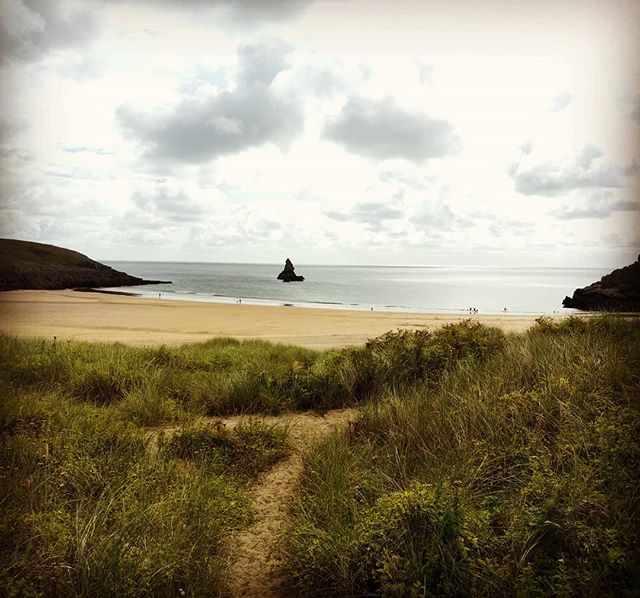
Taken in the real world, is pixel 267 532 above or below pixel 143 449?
below

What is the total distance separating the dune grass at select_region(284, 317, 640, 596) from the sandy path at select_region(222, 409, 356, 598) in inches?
7.8

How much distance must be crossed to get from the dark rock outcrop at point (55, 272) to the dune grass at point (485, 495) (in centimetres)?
5171

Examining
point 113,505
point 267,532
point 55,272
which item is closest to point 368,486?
point 267,532

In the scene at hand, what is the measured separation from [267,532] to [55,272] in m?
66.1

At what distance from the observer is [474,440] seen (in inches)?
187

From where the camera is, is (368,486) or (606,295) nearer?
(368,486)

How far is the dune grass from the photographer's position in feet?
10.4

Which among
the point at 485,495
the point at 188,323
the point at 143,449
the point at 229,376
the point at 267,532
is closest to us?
the point at 485,495

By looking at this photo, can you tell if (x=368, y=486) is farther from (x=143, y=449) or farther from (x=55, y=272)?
(x=55, y=272)

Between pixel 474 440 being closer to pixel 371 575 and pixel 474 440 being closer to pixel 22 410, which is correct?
pixel 371 575

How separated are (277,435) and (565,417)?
139 inches

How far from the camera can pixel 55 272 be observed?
60.7m

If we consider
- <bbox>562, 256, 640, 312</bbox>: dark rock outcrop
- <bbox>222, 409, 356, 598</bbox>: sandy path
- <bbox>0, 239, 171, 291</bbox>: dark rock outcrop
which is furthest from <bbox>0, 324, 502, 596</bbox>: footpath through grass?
<bbox>0, 239, 171, 291</bbox>: dark rock outcrop

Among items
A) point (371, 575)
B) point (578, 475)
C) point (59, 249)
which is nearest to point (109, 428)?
point (371, 575)
